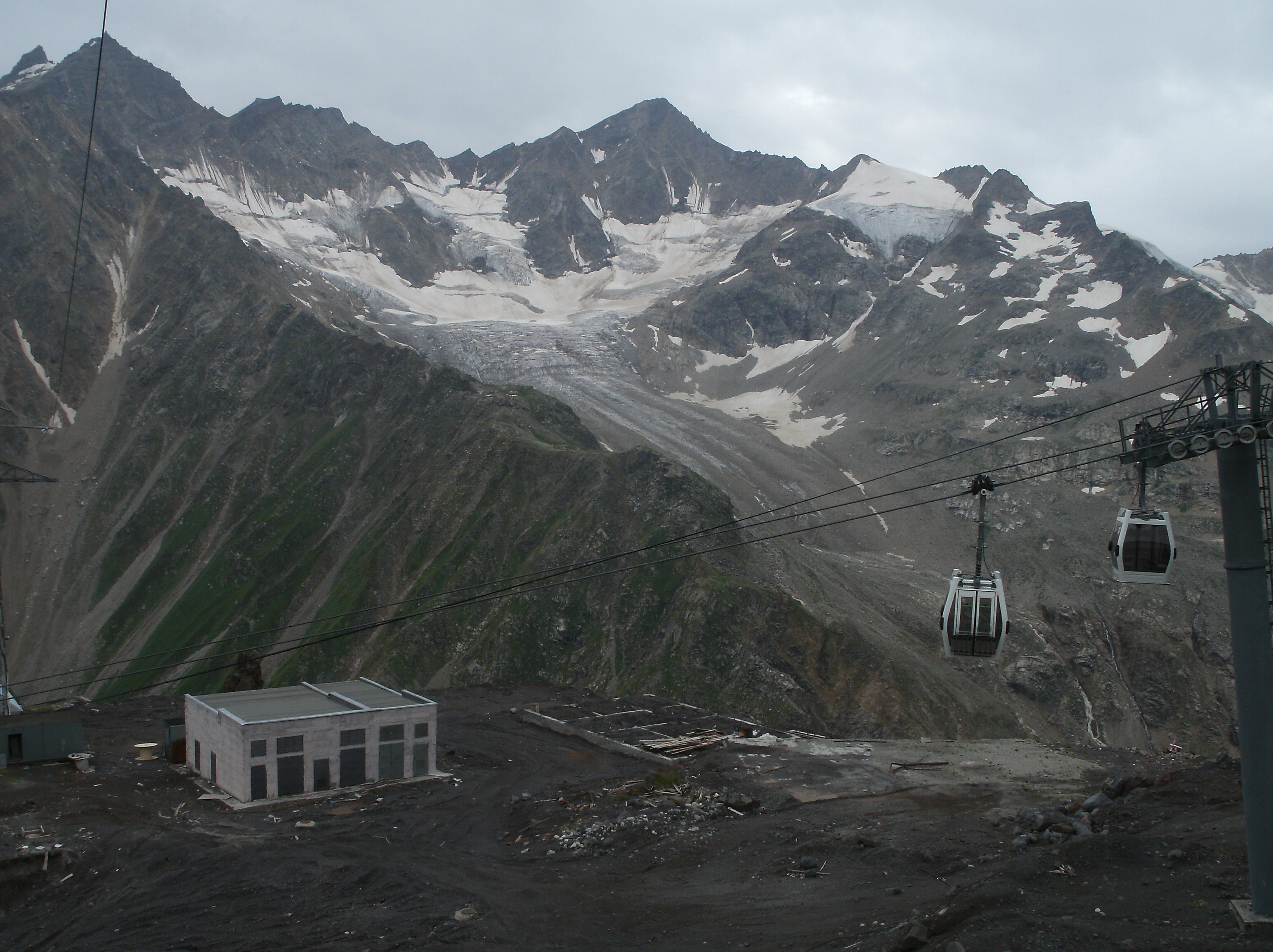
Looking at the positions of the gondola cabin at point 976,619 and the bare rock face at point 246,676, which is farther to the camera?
the bare rock face at point 246,676

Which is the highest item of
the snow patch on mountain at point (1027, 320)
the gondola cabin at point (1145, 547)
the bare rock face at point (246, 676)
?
the snow patch on mountain at point (1027, 320)

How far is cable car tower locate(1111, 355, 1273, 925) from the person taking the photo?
50.1 feet

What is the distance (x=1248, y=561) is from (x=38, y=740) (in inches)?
1719

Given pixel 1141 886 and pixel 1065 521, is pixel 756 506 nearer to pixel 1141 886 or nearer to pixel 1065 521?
pixel 1065 521

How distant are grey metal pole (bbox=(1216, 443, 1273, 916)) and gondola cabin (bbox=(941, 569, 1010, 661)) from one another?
4.39 metres

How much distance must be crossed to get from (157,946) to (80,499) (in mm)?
94094

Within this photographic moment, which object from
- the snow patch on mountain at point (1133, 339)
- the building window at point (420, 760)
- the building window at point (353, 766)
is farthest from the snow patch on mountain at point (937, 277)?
the building window at point (353, 766)

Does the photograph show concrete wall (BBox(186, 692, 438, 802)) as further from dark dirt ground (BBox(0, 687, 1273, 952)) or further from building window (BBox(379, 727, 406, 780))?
dark dirt ground (BBox(0, 687, 1273, 952))

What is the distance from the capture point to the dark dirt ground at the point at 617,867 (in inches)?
698

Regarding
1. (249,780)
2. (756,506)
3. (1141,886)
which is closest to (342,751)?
(249,780)

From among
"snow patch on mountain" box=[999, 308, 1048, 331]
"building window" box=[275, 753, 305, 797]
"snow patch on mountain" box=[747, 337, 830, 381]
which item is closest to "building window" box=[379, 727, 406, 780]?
"building window" box=[275, 753, 305, 797]

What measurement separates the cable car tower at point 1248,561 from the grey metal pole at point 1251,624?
0.5 inches

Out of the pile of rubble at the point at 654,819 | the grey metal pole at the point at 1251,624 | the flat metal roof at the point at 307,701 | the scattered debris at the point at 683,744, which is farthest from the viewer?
the scattered debris at the point at 683,744

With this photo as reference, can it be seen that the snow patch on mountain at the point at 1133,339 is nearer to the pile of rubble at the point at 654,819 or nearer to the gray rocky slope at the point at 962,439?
the gray rocky slope at the point at 962,439
